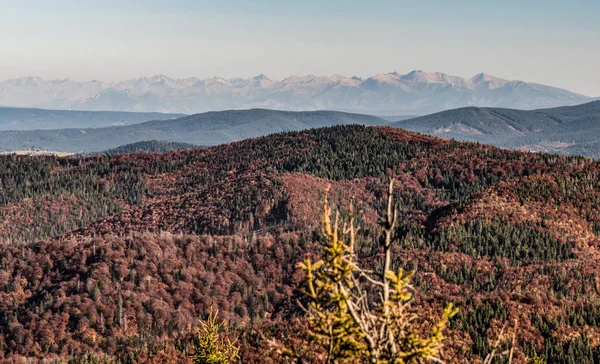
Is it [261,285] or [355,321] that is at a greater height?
[355,321]

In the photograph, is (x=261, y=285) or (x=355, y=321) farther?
(x=261, y=285)

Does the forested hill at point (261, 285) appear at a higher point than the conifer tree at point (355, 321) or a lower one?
lower

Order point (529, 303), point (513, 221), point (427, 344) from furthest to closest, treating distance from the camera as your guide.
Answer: point (513, 221) → point (529, 303) → point (427, 344)

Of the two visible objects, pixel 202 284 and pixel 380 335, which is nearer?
pixel 380 335

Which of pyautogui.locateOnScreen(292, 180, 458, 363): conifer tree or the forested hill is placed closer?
pyautogui.locateOnScreen(292, 180, 458, 363): conifer tree

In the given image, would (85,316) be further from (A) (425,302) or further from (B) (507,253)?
(B) (507,253)

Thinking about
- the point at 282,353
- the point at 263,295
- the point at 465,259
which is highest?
the point at 282,353

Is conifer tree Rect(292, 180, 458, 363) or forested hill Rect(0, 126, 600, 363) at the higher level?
conifer tree Rect(292, 180, 458, 363)

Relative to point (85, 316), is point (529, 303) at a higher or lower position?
higher

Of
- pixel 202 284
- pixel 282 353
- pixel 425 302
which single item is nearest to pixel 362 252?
pixel 202 284

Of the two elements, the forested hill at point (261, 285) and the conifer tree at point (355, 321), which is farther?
the forested hill at point (261, 285)

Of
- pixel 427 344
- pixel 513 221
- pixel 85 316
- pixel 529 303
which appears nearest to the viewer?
pixel 427 344
